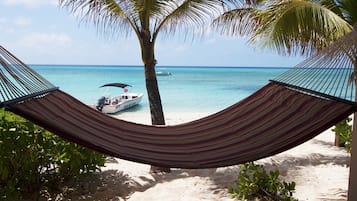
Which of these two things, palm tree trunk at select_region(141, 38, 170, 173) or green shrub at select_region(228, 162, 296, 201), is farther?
palm tree trunk at select_region(141, 38, 170, 173)

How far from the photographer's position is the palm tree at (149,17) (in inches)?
111

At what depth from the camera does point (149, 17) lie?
2.96 meters

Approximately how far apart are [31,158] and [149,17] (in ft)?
4.55

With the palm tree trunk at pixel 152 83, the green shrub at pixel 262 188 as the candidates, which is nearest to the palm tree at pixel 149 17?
the palm tree trunk at pixel 152 83

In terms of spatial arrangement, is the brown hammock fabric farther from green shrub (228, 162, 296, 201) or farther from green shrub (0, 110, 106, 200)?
green shrub (228, 162, 296, 201)

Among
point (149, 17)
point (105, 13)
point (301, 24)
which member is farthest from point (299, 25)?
point (105, 13)

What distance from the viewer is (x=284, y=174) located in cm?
301

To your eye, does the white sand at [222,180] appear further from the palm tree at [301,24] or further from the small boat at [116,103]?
the small boat at [116,103]

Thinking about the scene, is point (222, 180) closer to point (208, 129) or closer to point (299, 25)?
point (208, 129)

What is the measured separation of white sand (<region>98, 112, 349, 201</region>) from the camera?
8.33 feet

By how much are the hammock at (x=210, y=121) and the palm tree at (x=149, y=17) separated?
113 centimetres

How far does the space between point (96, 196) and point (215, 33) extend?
2468 mm

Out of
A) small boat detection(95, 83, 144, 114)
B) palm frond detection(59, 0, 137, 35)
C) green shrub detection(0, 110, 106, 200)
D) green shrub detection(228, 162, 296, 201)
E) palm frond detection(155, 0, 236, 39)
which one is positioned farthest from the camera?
small boat detection(95, 83, 144, 114)

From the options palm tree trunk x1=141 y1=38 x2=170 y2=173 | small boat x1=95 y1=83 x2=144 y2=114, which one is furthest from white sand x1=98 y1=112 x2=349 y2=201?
small boat x1=95 y1=83 x2=144 y2=114
